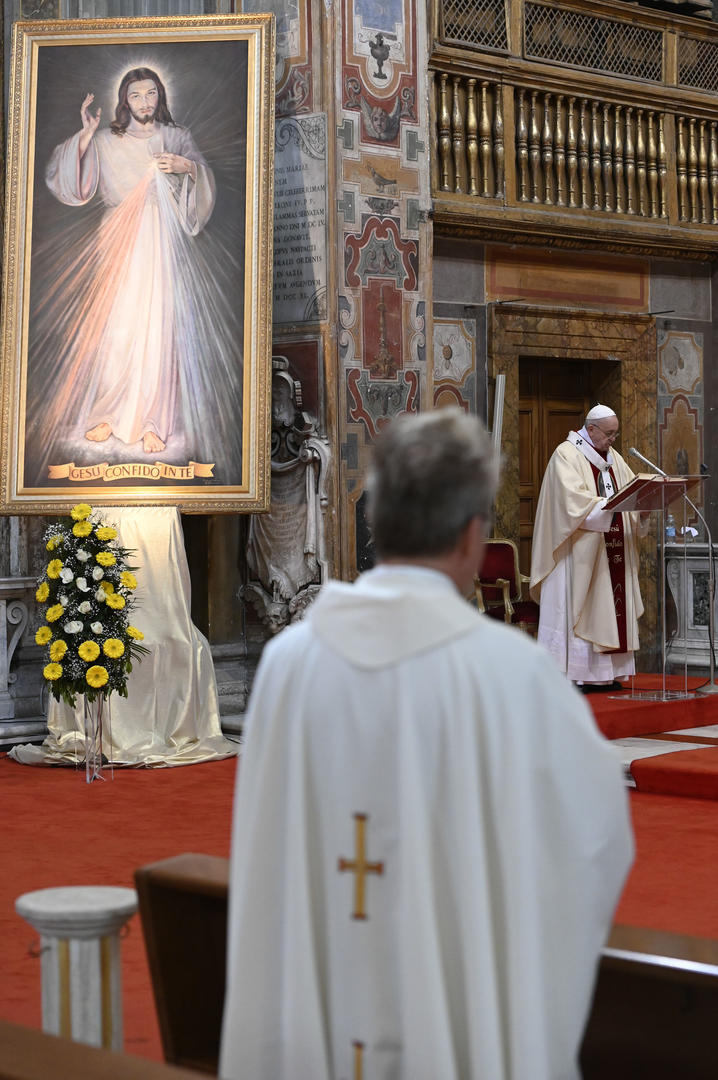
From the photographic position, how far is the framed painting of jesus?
8.41 m

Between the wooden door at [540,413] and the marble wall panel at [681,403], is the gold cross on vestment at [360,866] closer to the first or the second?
the wooden door at [540,413]

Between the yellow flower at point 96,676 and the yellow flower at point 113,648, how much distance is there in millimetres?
86

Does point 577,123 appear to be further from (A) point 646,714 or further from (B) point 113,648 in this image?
(B) point 113,648

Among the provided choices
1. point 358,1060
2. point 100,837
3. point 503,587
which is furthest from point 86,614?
point 358,1060

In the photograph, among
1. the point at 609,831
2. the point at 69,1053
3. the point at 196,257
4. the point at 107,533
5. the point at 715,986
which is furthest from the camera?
the point at 196,257

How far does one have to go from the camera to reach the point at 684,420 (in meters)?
12.3

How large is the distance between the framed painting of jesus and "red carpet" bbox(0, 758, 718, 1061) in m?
1.69

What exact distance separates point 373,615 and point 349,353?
7.08 m

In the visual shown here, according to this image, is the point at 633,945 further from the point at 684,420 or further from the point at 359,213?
the point at 684,420

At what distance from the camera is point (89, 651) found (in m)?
7.44

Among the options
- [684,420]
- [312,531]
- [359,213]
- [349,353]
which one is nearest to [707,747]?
[312,531]

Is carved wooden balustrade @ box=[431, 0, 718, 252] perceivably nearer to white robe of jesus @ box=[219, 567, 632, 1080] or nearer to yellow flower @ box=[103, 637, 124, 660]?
yellow flower @ box=[103, 637, 124, 660]

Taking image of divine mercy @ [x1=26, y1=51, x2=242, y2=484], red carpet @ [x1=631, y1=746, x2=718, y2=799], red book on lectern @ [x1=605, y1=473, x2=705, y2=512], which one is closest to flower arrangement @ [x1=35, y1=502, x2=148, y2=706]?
image of divine mercy @ [x1=26, y1=51, x2=242, y2=484]

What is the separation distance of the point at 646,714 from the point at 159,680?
297cm
